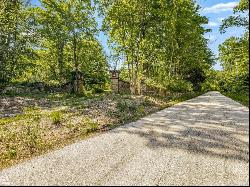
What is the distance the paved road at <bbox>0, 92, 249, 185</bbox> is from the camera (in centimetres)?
668

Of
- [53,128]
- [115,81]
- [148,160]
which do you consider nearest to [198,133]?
[148,160]

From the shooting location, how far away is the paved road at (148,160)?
21.9ft

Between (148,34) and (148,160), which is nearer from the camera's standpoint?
(148,160)

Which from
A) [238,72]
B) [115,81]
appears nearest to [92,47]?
[115,81]

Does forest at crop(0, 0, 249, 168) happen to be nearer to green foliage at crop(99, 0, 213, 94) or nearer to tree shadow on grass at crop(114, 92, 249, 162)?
green foliage at crop(99, 0, 213, 94)

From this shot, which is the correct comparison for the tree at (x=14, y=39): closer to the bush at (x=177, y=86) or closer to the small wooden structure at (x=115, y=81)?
the small wooden structure at (x=115, y=81)

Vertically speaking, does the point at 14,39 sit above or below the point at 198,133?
above

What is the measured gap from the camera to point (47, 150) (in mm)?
9891

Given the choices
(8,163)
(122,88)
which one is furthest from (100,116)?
(122,88)

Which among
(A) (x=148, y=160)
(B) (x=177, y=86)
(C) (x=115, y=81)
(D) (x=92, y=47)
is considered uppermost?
(D) (x=92, y=47)

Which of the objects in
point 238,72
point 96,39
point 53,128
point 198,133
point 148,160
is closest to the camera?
point 238,72

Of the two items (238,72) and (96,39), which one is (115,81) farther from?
(238,72)

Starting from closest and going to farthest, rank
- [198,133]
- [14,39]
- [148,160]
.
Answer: [148,160]
[198,133]
[14,39]

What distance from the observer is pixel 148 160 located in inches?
324
